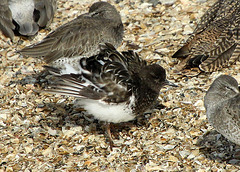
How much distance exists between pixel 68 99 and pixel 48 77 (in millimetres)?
714

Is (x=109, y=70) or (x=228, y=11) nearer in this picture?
(x=109, y=70)

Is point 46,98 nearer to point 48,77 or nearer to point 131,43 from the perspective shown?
point 48,77

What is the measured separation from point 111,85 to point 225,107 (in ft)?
4.65

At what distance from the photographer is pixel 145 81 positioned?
17.6 ft

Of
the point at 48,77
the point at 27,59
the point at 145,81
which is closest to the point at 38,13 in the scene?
the point at 27,59

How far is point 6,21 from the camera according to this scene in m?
7.69

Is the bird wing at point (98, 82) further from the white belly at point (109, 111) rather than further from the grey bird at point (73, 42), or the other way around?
the grey bird at point (73, 42)

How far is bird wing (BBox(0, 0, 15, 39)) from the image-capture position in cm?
764

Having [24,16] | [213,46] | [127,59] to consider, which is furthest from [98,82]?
[24,16]

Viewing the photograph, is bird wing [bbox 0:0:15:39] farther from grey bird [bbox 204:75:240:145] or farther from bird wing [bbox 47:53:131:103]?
grey bird [bbox 204:75:240:145]

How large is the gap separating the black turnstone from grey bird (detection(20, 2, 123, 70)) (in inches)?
33.8

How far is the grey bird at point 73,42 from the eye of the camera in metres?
6.31

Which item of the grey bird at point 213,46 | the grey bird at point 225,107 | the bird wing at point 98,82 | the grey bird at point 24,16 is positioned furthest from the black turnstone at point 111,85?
the grey bird at point 24,16

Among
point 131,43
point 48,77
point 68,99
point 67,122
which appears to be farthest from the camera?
point 131,43
